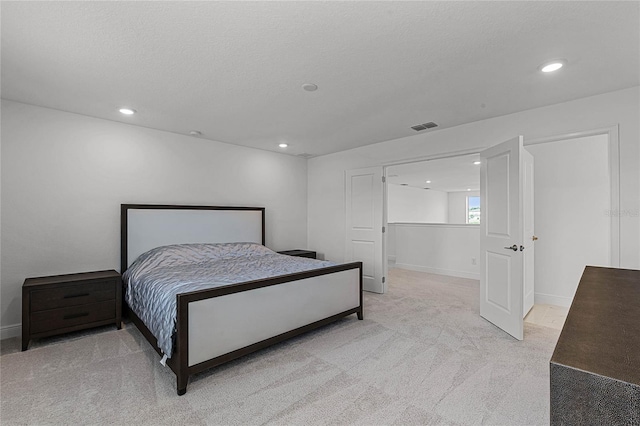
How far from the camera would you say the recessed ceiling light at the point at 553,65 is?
91.7 inches

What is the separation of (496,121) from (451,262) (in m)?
3.31

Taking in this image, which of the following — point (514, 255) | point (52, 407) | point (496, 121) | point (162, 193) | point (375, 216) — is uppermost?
point (496, 121)

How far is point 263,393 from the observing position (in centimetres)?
211

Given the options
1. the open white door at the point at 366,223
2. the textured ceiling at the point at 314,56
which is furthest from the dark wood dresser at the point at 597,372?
the open white door at the point at 366,223

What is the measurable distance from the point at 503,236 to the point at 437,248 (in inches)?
126

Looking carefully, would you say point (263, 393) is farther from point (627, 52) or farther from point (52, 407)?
point (627, 52)

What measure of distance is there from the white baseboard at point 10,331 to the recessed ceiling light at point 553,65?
213 inches

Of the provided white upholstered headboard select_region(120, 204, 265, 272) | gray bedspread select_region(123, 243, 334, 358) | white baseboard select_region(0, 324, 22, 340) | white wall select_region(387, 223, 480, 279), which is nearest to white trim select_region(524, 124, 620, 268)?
gray bedspread select_region(123, 243, 334, 358)

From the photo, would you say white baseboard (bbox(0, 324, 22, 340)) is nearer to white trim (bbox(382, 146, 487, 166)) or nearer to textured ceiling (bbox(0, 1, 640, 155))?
textured ceiling (bbox(0, 1, 640, 155))

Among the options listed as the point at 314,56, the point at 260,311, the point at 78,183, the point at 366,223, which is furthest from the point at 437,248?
the point at 78,183

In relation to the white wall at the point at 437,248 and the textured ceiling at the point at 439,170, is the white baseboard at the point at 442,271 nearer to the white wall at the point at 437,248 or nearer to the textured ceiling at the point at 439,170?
the white wall at the point at 437,248

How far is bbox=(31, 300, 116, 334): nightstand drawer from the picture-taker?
285 cm

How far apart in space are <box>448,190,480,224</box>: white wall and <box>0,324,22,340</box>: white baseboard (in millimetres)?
12266

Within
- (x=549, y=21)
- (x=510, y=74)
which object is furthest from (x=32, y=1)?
(x=510, y=74)
